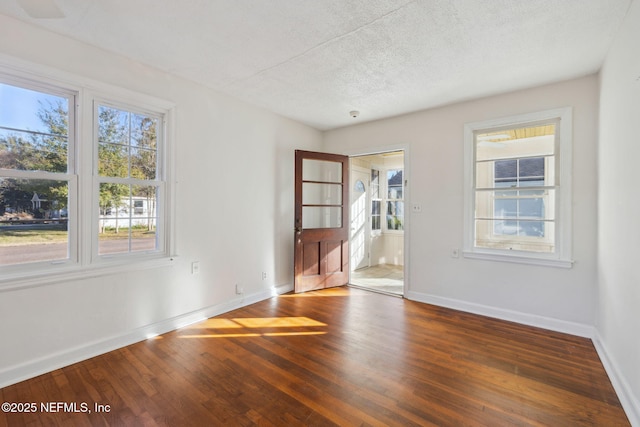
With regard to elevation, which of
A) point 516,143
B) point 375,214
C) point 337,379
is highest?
point 516,143

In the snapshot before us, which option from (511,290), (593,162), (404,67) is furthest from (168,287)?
(593,162)

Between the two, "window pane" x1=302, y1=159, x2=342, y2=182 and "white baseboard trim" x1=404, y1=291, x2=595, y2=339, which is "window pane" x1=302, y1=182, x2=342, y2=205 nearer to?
"window pane" x1=302, y1=159, x2=342, y2=182

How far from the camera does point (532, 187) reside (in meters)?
3.21

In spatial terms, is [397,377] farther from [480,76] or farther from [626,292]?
[480,76]

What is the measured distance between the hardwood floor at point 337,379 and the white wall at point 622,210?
0.33 metres

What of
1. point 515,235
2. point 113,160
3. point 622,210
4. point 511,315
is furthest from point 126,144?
point 511,315

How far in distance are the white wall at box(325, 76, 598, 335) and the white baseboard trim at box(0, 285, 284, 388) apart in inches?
99.5

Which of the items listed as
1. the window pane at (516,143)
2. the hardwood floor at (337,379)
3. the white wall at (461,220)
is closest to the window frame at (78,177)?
the hardwood floor at (337,379)

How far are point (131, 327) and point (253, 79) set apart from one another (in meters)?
2.69

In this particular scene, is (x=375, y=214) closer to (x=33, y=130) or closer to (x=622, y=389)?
(x=622, y=389)

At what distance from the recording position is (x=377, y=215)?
6.31 m

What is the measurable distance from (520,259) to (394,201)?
3.25m

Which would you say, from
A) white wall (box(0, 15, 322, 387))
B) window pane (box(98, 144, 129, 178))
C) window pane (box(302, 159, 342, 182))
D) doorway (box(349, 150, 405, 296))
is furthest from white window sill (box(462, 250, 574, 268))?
window pane (box(98, 144, 129, 178))

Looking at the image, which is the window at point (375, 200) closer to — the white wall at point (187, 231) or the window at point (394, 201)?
the window at point (394, 201)
